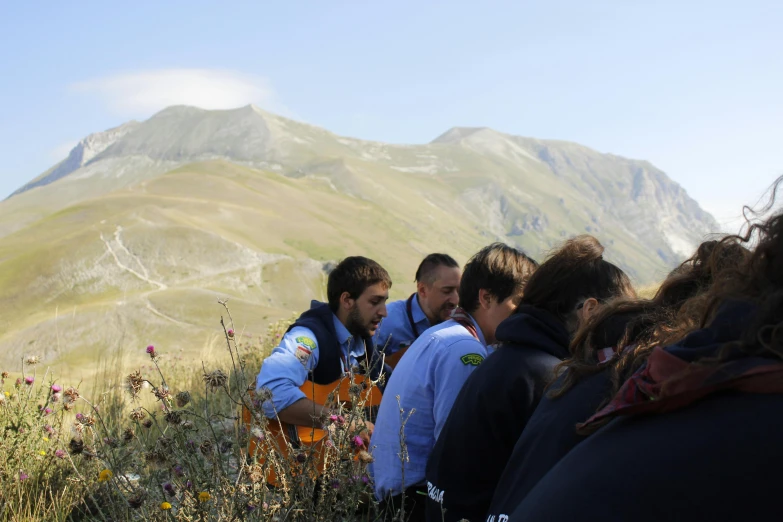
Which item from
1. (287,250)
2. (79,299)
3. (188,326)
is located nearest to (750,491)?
(188,326)

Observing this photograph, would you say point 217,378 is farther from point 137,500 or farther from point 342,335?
point 342,335

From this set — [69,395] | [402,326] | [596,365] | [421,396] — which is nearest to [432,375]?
[421,396]

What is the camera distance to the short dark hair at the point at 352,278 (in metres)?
4.94

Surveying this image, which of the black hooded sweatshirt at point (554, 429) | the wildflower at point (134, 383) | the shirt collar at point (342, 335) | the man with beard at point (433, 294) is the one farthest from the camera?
the man with beard at point (433, 294)

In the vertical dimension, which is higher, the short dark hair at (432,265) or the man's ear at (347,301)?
the short dark hair at (432,265)

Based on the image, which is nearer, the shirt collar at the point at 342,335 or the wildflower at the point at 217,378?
the wildflower at the point at 217,378

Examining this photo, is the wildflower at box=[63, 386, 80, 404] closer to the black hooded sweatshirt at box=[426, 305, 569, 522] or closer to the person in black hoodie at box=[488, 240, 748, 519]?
the black hooded sweatshirt at box=[426, 305, 569, 522]

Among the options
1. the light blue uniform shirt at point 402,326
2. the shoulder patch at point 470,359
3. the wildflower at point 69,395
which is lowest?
the light blue uniform shirt at point 402,326

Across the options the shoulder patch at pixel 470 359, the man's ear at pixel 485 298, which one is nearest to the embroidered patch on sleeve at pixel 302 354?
the man's ear at pixel 485 298

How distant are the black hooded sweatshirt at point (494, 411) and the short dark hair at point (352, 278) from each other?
2.44 meters

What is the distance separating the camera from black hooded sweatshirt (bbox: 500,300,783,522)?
93cm

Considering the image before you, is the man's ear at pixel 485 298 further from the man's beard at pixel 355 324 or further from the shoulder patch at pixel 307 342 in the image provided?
the man's beard at pixel 355 324

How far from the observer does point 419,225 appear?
156 meters

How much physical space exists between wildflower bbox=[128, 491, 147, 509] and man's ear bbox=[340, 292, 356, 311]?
248cm
